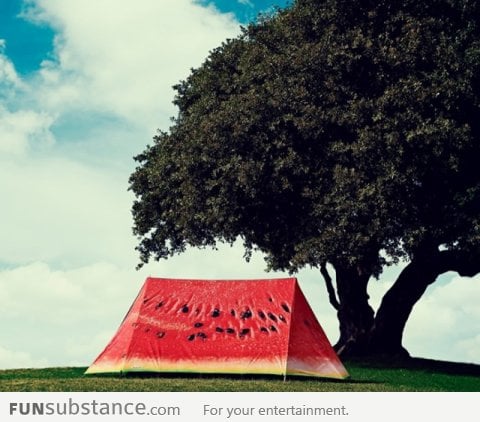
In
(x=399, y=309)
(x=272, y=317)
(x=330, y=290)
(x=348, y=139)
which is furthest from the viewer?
(x=330, y=290)

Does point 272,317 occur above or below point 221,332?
above

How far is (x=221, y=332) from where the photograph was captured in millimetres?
23922

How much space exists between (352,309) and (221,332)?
12.1 m

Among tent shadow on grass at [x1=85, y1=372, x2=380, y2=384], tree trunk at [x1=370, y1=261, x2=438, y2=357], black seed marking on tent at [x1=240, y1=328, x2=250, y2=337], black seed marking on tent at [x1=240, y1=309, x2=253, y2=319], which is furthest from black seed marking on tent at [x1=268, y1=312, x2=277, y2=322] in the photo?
tree trunk at [x1=370, y1=261, x2=438, y2=357]

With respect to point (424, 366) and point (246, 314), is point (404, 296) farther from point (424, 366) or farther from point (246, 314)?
point (246, 314)

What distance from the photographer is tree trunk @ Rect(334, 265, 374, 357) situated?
3406cm

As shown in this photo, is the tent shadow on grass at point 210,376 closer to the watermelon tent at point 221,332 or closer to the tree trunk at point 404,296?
the watermelon tent at point 221,332

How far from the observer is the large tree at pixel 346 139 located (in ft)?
88.6

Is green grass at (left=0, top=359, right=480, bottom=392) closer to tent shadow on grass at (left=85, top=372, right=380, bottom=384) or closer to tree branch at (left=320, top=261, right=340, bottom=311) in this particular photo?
tent shadow on grass at (left=85, top=372, right=380, bottom=384)

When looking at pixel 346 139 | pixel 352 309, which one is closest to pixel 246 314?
pixel 346 139

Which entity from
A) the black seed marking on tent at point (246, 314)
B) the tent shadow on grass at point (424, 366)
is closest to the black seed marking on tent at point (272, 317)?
the black seed marking on tent at point (246, 314)

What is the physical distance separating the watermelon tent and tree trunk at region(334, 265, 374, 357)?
9.45 meters

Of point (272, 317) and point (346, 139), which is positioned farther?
point (346, 139)

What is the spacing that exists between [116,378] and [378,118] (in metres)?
12.5
